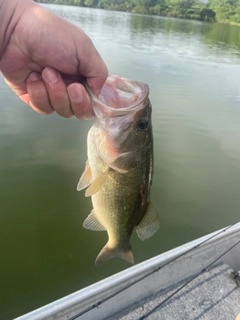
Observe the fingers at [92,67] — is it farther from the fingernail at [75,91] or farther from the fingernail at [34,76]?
the fingernail at [34,76]

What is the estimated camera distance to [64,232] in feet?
15.5

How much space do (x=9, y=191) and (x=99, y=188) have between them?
412 cm

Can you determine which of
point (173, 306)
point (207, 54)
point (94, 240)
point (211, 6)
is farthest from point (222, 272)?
point (211, 6)

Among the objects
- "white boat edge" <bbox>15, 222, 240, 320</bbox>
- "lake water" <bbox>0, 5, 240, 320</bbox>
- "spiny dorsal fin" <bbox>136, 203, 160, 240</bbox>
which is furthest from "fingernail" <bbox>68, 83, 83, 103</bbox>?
"lake water" <bbox>0, 5, 240, 320</bbox>

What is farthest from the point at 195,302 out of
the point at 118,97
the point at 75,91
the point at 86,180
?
the point at 75,91

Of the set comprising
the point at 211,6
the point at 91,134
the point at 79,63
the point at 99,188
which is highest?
the point at 79,63

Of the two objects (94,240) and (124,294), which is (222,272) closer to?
(124,294)

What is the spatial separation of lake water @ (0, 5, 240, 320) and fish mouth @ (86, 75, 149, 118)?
300 cm

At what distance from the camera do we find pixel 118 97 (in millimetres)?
1542

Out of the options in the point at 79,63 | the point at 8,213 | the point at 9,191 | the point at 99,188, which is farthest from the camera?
the point at 9,191

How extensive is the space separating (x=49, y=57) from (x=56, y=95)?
0.54 feet

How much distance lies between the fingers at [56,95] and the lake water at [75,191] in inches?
116

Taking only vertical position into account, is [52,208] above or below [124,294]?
below

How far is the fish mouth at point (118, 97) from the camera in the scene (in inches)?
59.8
